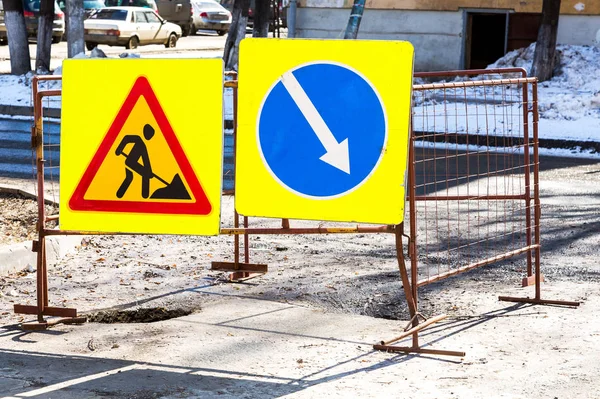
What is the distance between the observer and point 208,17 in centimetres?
4431

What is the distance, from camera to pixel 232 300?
694 centimetres

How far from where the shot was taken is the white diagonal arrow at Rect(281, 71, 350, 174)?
18.8ft

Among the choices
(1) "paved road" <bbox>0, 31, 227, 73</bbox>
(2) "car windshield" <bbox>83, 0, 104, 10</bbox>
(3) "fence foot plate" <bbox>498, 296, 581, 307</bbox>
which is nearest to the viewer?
(3) "fence foot plate" <bbox>498, 296, 581, 307</bbox>

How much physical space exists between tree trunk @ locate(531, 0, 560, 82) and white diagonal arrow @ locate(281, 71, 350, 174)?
1623 centimetres

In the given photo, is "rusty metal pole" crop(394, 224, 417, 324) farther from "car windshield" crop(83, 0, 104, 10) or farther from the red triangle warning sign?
"car windshield" crop(83, 0, 104, 10)

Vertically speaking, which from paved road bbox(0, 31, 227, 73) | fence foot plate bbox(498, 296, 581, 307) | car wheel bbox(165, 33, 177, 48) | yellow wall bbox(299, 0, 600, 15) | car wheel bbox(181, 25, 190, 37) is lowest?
fence foot plate bbox(498, 296, 581, 307)

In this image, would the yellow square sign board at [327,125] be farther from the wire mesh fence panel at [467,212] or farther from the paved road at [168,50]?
the paved road at [168,50]

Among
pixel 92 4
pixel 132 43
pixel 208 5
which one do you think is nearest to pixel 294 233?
pixel 132 43

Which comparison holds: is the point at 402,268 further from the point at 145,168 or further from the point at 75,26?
the point at 75,26

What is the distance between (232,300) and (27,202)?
3897 millimetres

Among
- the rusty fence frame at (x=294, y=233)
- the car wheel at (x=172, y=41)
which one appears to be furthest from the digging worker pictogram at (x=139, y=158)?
the car wheel at (x=172, y=41)

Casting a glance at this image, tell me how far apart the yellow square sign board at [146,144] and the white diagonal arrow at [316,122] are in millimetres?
393

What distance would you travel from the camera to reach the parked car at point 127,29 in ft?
118

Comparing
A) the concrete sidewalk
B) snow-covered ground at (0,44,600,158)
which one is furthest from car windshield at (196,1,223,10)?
the concrete sidewalk
